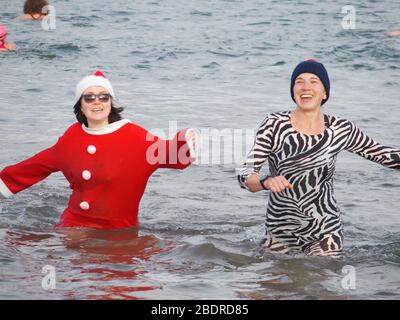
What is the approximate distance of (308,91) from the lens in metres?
6.89

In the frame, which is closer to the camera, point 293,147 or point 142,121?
point 293,147

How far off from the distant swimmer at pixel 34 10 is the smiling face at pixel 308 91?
44.0 ft

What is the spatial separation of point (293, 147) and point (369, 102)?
8.17 meters

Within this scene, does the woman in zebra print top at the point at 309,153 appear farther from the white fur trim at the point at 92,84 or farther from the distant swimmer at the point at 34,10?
the distant swimmer at the point at 34,10

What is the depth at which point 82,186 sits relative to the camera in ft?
25.4

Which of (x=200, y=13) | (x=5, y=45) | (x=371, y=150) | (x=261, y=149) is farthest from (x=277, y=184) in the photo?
(x=200, y=13)

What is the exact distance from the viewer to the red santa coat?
25.1ft

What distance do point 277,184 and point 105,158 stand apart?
5.91 ft

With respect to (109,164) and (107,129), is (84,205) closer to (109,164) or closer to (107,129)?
(109,164)

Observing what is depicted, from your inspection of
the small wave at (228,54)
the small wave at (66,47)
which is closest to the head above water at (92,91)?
the small wave at (228,54)

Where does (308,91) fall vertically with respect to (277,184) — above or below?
above

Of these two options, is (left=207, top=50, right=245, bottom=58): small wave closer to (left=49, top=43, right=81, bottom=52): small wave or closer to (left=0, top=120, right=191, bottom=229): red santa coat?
(left=49, top=43, right=81, bottom=52): small wave
